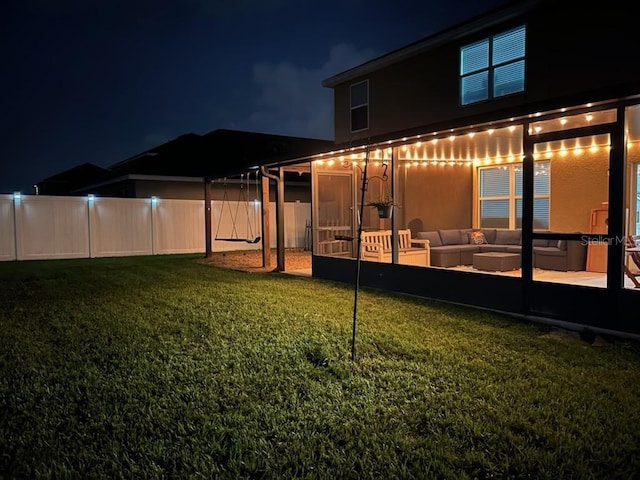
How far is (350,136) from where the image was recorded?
567 inches

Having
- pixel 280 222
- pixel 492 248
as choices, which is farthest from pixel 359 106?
pixel 492 248

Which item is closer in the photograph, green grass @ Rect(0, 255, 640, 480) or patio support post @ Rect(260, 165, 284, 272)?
green grass @ Rect(0, 255, 640, 480)

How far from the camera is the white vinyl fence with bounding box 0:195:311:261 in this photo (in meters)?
14.1

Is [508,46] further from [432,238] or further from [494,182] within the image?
[432,238]

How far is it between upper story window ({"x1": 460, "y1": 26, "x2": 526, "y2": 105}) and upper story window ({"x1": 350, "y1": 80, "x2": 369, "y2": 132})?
316 cm

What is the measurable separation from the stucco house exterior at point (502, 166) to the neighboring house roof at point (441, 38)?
1.2 inches

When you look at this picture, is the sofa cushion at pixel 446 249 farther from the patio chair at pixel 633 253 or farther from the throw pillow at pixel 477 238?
the patio chair at pixel 633 253

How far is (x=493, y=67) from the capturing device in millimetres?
10773

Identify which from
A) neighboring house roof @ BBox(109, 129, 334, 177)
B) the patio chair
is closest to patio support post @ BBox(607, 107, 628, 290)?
the patio chair

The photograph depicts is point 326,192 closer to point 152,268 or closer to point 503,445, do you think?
point 152,268

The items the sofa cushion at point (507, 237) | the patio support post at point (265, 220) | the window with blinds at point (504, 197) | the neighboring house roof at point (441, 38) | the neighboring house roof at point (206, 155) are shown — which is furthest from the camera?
the neighboring house roof at point (206, 155)

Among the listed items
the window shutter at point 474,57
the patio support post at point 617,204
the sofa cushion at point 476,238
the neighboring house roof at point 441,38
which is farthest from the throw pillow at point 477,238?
the patio support post at point 617,204

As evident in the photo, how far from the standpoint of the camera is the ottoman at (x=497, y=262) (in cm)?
854

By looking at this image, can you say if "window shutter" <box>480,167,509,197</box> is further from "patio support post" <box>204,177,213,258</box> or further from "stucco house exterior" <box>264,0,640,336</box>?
"patio support post" <box>204,177,213,258</box>
